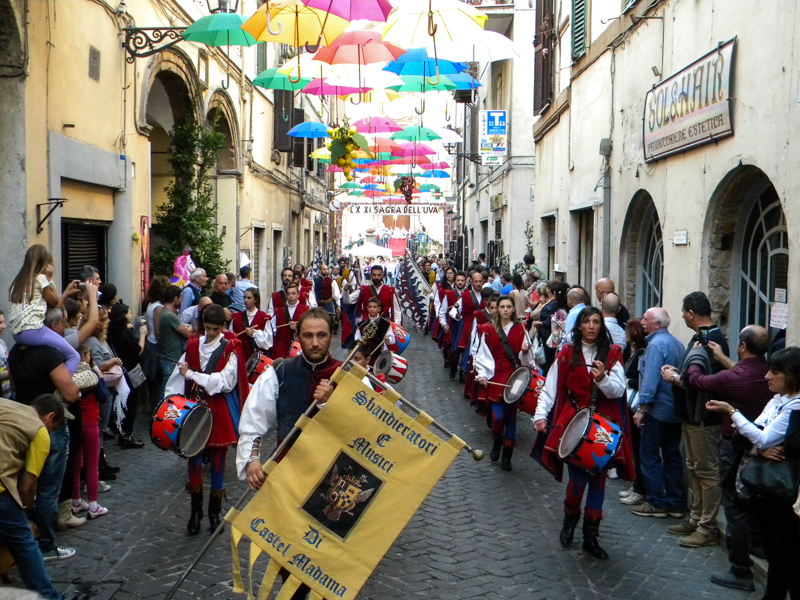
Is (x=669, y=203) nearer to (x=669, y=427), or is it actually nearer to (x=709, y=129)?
(x=709, y=129)

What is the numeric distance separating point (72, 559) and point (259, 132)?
1819 centimetres

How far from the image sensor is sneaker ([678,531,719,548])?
620 cm

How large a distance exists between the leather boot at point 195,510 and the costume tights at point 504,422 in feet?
11.0

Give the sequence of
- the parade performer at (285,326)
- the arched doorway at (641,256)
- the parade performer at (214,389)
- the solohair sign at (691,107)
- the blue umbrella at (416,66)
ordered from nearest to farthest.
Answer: the parade performer at (214,389)
the solohair sign at (691,107)
the parade performer at (285,326)
the arched doorway at (641,256)
the blue umbrella at (416,66)

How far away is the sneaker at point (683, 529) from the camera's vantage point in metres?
6.44

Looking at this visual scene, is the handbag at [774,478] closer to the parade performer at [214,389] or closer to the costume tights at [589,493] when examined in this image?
the costume tights at [589,493]

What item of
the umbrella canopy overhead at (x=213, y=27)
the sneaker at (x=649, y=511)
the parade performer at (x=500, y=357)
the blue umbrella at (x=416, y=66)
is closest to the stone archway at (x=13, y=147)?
the umbrella canopy overhead at (x=213, y=27)

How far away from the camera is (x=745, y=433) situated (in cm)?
477

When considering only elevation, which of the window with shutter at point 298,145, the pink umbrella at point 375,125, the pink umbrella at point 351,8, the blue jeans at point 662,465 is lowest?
the blue jeans at point 662,465

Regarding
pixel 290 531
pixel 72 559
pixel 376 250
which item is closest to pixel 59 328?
pixel 72 559

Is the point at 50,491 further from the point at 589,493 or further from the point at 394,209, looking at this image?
the point at 394,209

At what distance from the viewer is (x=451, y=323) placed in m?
14.5

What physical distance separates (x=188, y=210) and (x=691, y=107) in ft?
28.8

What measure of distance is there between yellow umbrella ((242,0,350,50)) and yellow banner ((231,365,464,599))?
23.7 feet
